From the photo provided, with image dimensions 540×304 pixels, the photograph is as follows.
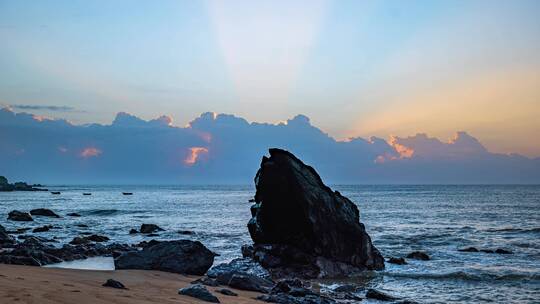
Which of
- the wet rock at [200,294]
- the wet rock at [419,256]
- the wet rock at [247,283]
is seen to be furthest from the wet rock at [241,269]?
the wet rock at [419,256]

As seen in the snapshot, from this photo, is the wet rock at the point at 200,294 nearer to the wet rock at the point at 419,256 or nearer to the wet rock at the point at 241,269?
the wet rock at the point at 241,269

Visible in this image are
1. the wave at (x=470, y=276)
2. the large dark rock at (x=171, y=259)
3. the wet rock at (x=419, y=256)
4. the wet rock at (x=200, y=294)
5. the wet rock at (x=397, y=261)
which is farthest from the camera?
the wet rock at (x=419, y=256)

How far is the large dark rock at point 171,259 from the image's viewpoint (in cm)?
2175

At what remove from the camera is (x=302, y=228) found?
26.0 m

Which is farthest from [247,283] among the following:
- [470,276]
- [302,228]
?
[470,276]

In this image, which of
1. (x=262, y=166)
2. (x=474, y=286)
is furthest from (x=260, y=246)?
(x=474, y=286)

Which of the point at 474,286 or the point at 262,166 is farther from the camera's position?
the point at 262,166

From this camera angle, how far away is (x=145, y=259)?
22.0m

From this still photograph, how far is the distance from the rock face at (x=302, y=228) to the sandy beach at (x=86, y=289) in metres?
7.71

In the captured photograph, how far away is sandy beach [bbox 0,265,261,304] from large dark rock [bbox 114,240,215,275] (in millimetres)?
2225

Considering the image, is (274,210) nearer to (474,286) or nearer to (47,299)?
(474,286)

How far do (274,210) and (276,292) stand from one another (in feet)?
31.8

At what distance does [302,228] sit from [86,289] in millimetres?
15097

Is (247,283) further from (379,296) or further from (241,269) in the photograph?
(241,269)
